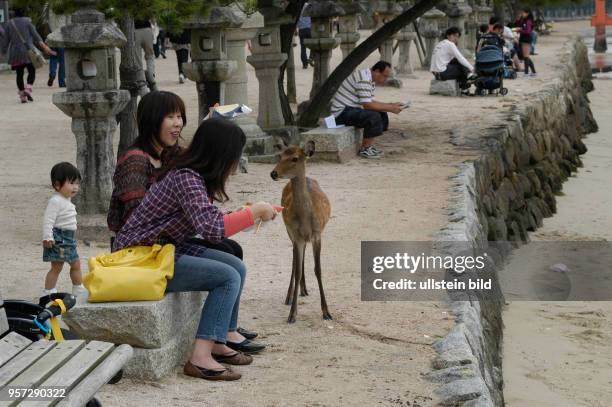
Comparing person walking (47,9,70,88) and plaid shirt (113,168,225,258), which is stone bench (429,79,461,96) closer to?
person walking (47,9,70,88)

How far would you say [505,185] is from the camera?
617 inches

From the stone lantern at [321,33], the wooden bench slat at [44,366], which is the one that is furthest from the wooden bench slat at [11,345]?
the stone lantern at [321,33]

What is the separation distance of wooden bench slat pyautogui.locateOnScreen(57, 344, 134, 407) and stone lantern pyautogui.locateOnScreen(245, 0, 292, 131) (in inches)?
418

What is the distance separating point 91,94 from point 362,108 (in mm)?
5624

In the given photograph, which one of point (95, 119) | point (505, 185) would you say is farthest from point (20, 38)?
point (95, 119)

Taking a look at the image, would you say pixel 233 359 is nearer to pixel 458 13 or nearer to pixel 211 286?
pixel 211 286

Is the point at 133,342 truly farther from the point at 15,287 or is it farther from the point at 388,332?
A: the point at 15,287

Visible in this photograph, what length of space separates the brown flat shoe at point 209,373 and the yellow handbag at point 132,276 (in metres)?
0.44

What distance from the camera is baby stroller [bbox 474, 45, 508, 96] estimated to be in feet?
70.3

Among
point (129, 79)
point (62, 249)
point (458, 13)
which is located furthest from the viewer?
point (458, 13)

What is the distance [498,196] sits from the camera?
48.8 ft

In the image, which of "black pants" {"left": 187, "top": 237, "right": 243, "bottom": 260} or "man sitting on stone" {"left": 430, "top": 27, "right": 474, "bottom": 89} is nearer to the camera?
"black pants" {"left": 187, "top": 237, "right": 243, "bottom": 260}

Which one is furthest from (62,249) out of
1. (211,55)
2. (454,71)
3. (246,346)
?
(454,71)

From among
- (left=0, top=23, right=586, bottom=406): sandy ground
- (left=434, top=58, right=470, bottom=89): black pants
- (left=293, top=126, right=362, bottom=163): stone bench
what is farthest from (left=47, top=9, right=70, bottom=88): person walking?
(left=293, top=126, right=362, bottom=163): stone bench
